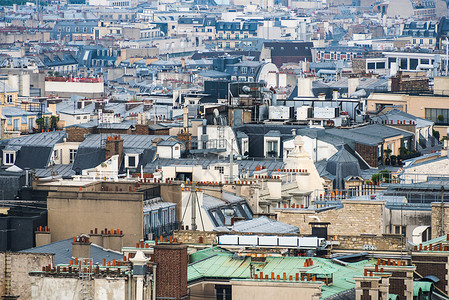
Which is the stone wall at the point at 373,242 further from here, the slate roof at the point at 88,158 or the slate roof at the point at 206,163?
the slate roof at the point at 88,158

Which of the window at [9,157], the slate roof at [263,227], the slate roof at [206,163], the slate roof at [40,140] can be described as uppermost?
the slate roof at [263,227]

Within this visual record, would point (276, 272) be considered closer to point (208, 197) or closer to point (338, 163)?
point (208, 197)

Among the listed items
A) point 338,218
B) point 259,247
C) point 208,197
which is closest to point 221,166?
point 208,197

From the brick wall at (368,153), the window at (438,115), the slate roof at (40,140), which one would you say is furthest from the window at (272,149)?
the window at (438,115)

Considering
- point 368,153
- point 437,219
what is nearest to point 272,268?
point 437,219

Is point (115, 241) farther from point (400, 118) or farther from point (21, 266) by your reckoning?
point (400, 118)

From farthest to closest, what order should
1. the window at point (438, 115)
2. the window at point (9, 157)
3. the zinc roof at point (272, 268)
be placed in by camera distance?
1. the window at point (438, 115)
2. the window at point (9, 157)
3. the zinc roof at point (272, 268)

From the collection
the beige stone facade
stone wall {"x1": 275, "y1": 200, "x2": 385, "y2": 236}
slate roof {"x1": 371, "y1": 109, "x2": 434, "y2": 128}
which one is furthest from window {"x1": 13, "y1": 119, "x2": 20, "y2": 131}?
the beige stone facade
